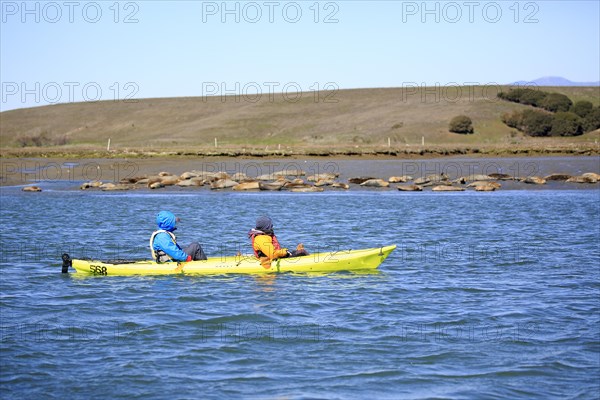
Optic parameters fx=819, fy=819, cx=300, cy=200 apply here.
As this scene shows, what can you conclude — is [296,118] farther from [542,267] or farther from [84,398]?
[84,398]

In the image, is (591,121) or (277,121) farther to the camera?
(277,121)

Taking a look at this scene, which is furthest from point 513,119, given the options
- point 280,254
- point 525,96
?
point 280,254

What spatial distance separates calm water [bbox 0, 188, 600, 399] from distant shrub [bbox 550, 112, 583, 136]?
32.1m

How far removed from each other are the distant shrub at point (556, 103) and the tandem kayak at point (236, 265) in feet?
157

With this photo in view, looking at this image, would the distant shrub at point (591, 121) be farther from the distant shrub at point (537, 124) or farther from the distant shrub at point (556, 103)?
the distant shrub at point (556, 103)

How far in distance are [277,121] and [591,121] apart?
28.6m

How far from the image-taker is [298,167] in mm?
37531

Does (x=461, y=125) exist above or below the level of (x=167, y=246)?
above

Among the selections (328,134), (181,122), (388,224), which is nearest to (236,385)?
(388,224)

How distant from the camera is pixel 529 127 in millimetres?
52750

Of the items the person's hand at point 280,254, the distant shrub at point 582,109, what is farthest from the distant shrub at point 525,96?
the person's hand at point 280,254

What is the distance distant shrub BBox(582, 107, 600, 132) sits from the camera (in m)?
51.1

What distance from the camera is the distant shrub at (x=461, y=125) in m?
54.6

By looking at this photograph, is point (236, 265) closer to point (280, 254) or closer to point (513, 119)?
point (280, 254)
